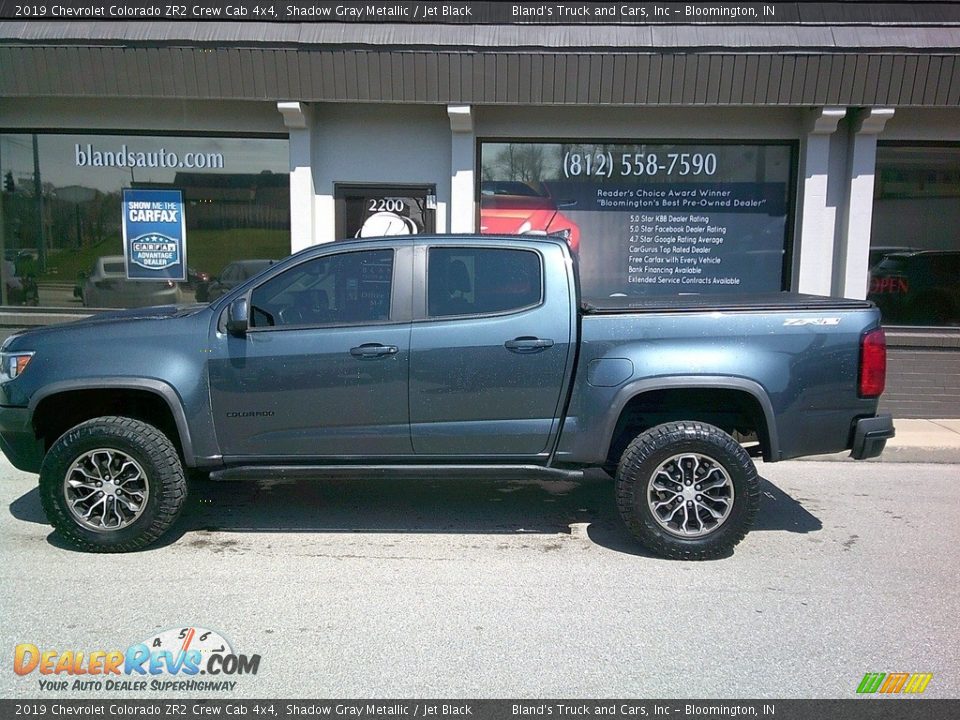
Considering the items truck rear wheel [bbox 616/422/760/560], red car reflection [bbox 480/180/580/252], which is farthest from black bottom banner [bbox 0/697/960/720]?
red car reflection [bbox 480/180/580/252]

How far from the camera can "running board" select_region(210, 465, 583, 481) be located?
15.6ft

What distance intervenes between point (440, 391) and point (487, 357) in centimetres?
35

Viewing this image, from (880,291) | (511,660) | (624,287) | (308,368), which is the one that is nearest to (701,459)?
(511,660)

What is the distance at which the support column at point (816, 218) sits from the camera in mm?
8664

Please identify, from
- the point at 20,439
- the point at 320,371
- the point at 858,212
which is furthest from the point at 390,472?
the point at 858,212

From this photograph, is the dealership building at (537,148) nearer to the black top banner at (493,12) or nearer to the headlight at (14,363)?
the black top banner at (493,12)

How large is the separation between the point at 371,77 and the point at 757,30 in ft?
13.4

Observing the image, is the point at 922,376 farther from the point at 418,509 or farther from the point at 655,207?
the point at 418,509

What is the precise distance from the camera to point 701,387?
461 centimetres

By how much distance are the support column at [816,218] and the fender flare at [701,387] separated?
4555 mm

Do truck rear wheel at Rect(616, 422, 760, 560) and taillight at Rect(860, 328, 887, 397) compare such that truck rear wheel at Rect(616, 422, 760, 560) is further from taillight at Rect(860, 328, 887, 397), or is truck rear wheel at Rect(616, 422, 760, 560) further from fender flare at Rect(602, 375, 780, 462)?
taillight at Rect(860, 328, 887, 397)

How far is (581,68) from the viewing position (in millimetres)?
8094

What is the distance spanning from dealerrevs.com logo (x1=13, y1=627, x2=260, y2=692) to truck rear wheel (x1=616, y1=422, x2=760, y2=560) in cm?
233

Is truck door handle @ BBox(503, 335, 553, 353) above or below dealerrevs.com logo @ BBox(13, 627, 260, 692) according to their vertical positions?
above
